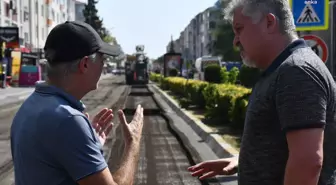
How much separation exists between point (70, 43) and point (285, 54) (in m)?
0.94

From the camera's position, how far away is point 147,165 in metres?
8.34

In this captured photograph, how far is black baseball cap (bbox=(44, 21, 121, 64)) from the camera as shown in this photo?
2121mm

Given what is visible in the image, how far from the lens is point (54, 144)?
1.94m

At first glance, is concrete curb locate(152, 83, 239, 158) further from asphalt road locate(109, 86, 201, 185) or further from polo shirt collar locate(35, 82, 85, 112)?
polo shirt collar locate(35, 82, 85, 112)

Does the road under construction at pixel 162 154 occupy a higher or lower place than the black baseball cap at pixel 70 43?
lower

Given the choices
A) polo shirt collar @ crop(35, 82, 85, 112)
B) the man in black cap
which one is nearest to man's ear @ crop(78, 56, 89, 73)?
the man in black cap

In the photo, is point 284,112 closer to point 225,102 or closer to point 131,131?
point 131,131

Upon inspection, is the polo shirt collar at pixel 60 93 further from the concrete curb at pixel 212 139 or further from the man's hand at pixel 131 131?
the concrete curb at pixel 212 139

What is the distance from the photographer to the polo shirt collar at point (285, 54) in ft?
6.77

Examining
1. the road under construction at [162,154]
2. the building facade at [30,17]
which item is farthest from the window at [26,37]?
the road under construction at [162,154]

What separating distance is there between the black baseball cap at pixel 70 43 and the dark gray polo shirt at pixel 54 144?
179mm

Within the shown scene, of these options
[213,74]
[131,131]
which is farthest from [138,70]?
[131,131]

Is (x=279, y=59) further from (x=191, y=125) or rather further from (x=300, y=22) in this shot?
(x=191, y=125)

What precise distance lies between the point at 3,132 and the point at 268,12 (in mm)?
12162
